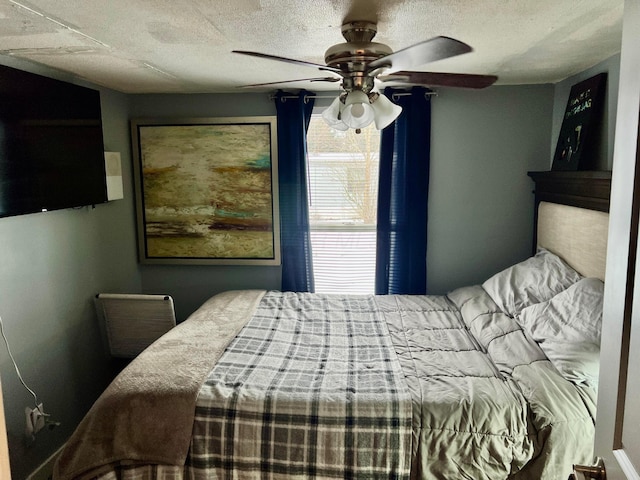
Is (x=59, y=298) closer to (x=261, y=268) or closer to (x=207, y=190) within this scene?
(x=207, y=190)

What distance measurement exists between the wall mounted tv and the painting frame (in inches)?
25.7

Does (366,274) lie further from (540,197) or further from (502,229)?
(540,197)

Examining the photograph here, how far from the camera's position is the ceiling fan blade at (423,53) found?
1.51 meters

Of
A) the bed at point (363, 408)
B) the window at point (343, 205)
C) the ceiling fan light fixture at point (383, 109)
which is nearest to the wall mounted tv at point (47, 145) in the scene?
the bed at point (363, 408)

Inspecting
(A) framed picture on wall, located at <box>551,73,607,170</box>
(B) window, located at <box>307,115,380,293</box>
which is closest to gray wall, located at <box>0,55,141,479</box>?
(B) window, located at <box>307,115,380,293</box>

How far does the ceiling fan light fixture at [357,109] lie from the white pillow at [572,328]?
1.40m

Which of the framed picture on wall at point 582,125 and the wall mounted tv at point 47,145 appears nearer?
the wall mounted tv at point 47,145

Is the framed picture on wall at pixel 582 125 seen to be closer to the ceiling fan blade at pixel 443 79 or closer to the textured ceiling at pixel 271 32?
the textured ceiling at pixel 271 32

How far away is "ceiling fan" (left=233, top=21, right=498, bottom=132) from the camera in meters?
1.86

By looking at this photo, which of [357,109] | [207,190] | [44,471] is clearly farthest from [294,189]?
[44,471]

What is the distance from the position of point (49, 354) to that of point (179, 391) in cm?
118

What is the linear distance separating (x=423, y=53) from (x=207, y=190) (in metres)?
2.50

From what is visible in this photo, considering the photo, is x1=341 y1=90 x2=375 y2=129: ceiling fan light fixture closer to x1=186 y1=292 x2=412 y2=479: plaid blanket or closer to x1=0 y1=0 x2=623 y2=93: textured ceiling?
x1=0 y1=0 x2=623 y2=93: textured ceiling

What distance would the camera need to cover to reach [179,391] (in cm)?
213
